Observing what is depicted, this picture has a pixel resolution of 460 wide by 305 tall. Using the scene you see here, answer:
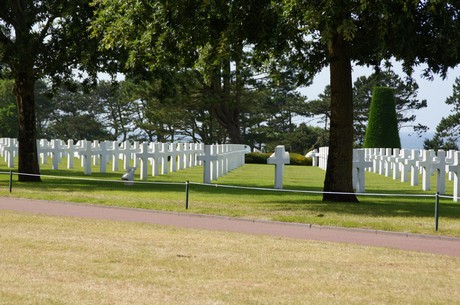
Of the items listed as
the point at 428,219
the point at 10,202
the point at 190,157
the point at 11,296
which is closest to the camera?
the point at 11,296

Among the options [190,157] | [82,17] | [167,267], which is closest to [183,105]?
[190,157]

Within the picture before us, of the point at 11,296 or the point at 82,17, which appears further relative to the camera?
the point at 82,17

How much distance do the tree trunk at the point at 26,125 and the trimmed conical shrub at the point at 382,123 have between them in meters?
30.1

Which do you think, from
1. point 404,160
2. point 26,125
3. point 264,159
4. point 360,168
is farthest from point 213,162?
Result: point 264,159

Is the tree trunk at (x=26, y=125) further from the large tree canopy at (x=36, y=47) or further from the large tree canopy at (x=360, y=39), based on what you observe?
the large tree canopy at (x=360, y=39)

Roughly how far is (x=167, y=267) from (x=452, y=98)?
7056cm

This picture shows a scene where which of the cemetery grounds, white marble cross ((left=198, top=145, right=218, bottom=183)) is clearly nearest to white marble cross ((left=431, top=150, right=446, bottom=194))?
the cemetery grounds

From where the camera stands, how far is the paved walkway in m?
15.5

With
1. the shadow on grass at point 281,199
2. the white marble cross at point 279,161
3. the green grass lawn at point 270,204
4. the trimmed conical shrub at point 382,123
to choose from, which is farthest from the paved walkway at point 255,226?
the trimmed conical shrub at point 382,123

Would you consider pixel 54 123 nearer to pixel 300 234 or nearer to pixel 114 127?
pixel 114 127

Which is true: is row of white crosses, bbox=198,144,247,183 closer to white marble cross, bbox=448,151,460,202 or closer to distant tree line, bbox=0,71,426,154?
white marble cross, bbox=448,151,460,202

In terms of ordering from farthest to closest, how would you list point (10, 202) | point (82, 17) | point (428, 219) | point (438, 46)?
point (82, 17) → point (438, 46) → point (10, 202) → point (428, 219)

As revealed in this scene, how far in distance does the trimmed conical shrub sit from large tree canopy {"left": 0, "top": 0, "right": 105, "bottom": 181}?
28784 mm

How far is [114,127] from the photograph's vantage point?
3688 inches
